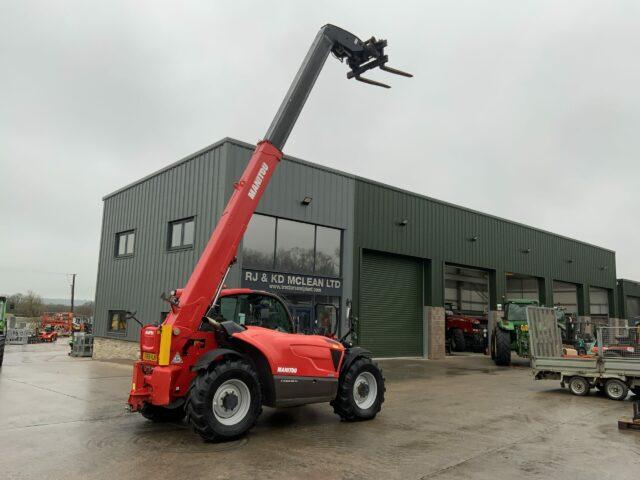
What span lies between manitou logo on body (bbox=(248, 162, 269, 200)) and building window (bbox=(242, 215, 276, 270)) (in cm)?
702

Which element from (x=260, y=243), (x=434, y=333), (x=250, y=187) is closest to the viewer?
(x=250, y=187)

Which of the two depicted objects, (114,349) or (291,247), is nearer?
(291,247)

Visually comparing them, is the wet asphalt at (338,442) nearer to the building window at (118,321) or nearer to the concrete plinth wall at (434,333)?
the building window at (118,321)

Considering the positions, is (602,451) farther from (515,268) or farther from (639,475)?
(515,268)

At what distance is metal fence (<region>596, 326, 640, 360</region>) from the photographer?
10703mm

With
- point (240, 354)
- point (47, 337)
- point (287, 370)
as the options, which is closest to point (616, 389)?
point (287, 370)

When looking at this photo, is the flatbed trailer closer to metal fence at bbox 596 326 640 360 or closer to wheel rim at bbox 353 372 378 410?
metal fence at bbox 596 326 640 360

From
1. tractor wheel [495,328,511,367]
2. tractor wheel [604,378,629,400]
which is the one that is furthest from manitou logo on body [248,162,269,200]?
tractor wheel [495,328,511,367]

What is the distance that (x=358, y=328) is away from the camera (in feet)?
59.1

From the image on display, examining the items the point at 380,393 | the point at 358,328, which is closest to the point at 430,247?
the point at 358,328

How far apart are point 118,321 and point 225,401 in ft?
46.4

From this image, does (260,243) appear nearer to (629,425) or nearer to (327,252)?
(327,252)

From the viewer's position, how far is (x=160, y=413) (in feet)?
24.5

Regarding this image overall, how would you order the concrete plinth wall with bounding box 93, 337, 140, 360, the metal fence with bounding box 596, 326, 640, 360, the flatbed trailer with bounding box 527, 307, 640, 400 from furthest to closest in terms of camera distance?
the concrete plinth wall with bounding box 93, 337, 140, 360
the metal fence with bounding box 596, 326, 640, 360
the flatbed trailer with bounding box 527, 307, 640, 400
